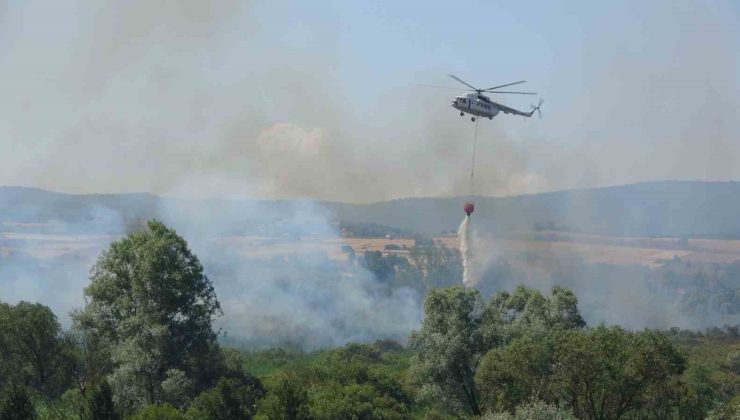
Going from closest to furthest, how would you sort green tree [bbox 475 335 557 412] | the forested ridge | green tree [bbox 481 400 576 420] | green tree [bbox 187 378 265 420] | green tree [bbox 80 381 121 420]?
1. green tree [bbox 80 381 121 420]
2. green tree [bbox 481 400 576 420]
3. green tree [bbox 187 378 265 420]
4. the forested ridge
5. green tree [bbox 475 335 557 412]

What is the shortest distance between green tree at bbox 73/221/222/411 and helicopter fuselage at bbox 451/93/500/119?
3574cm

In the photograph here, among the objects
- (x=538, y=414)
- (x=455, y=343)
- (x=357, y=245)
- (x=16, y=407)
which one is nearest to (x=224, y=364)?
(x=16, y=407)

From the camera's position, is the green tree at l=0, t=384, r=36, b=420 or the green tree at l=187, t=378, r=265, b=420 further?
the green tree at l=187, t=378, r=265, b=420

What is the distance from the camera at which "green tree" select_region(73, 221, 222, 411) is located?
5838 cm

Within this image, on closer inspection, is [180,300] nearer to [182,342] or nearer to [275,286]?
[182,342]

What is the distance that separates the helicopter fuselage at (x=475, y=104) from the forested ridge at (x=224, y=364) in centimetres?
2464

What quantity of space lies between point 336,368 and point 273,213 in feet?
229

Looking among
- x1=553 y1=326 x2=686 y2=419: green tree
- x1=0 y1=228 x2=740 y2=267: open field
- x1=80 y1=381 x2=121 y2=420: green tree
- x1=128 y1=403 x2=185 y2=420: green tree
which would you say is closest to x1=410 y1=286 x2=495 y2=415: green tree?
x1=553 y1=326 x2=686 y2=419: green tree

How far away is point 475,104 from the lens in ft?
288

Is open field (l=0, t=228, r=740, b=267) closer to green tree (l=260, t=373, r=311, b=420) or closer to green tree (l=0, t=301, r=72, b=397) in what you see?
green tree (l=0, t=301, r=72, b=397)

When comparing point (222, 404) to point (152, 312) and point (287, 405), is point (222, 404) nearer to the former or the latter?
point (287, 405)

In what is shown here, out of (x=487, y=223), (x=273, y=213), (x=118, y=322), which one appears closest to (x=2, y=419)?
(x=118, y=322)

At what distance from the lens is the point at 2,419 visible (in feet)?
157

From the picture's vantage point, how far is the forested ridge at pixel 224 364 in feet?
176
